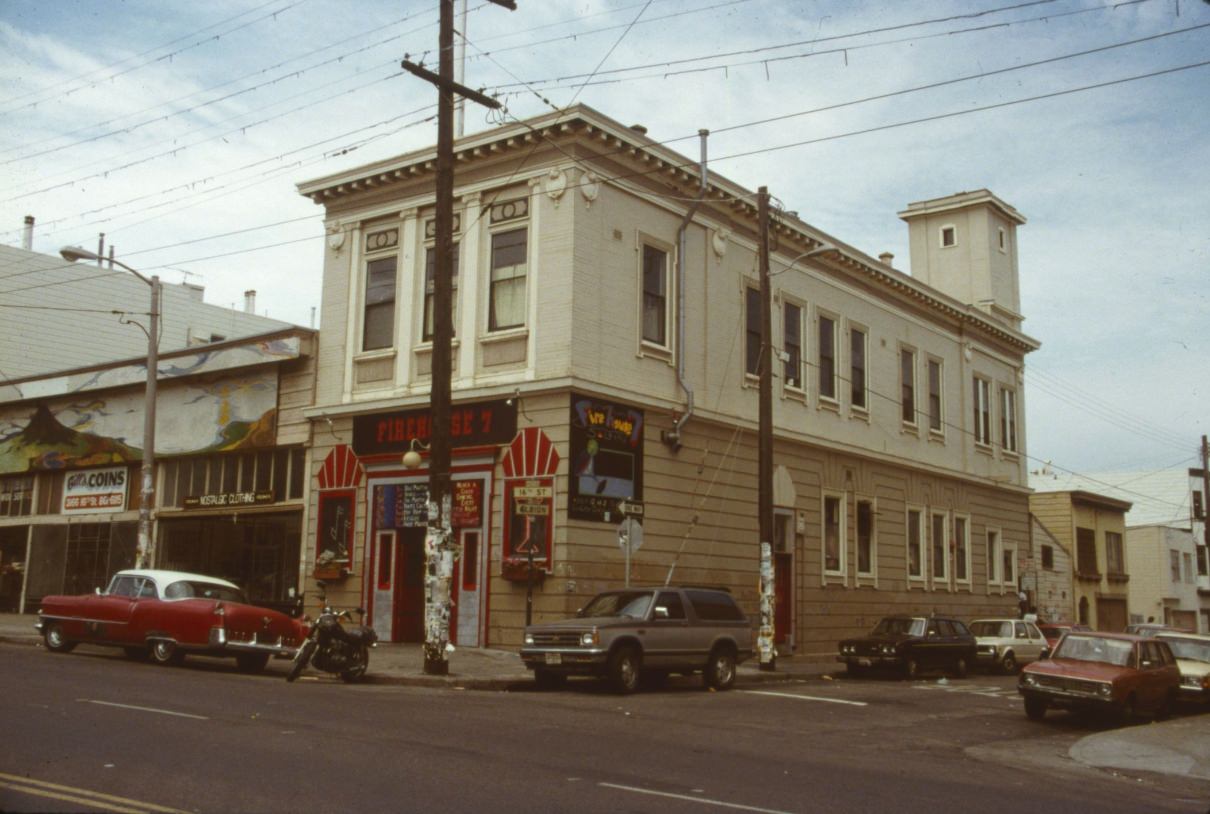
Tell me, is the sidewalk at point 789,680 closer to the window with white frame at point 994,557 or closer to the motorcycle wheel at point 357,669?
the motorcycle wheel at point 357,669

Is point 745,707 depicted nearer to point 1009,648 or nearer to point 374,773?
point 374,773

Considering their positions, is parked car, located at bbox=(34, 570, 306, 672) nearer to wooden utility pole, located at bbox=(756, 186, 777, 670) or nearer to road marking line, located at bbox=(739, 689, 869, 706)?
road marking line, located at bbox=(739, 689, 869, 706)

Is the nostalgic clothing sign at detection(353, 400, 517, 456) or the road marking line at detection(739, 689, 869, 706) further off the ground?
the nostalgic clothing sign at detection(353, 400, 517, 456)

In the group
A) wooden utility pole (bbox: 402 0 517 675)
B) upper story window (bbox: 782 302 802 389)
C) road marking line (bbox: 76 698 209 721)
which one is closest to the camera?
road marking line (bbox: 76 698 209 721)

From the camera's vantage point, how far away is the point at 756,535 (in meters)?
29.5

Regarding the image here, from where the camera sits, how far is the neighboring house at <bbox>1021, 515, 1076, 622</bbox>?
148 feet

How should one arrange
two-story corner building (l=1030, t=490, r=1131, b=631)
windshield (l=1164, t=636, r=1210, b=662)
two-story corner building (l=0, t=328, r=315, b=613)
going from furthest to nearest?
two-story corner building (l=1030, t=490, r=1131, b=631) → two-story corner building (l=0, t=328, r=315, b=613) → windshield (l=1164, t=636, r=1210, b=662)

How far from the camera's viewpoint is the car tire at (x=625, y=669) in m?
18.2

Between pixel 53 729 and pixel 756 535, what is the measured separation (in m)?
20.7

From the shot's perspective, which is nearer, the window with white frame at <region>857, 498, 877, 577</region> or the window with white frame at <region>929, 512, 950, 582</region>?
the window with white frame at <region>857, 498, 877, 577</region>

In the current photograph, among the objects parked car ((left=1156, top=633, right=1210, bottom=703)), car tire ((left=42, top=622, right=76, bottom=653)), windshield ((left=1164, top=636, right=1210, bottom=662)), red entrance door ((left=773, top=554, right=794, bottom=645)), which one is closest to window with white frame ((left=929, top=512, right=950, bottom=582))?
red entrance door ((left=773, top=554, right=794, bottom=645))

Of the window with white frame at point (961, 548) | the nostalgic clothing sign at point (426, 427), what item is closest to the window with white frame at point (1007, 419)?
the window with white frame at point (961, 548)

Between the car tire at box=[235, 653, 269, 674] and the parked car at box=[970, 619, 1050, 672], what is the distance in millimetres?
17667

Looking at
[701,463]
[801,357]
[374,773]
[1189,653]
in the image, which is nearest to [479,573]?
[701,463]
